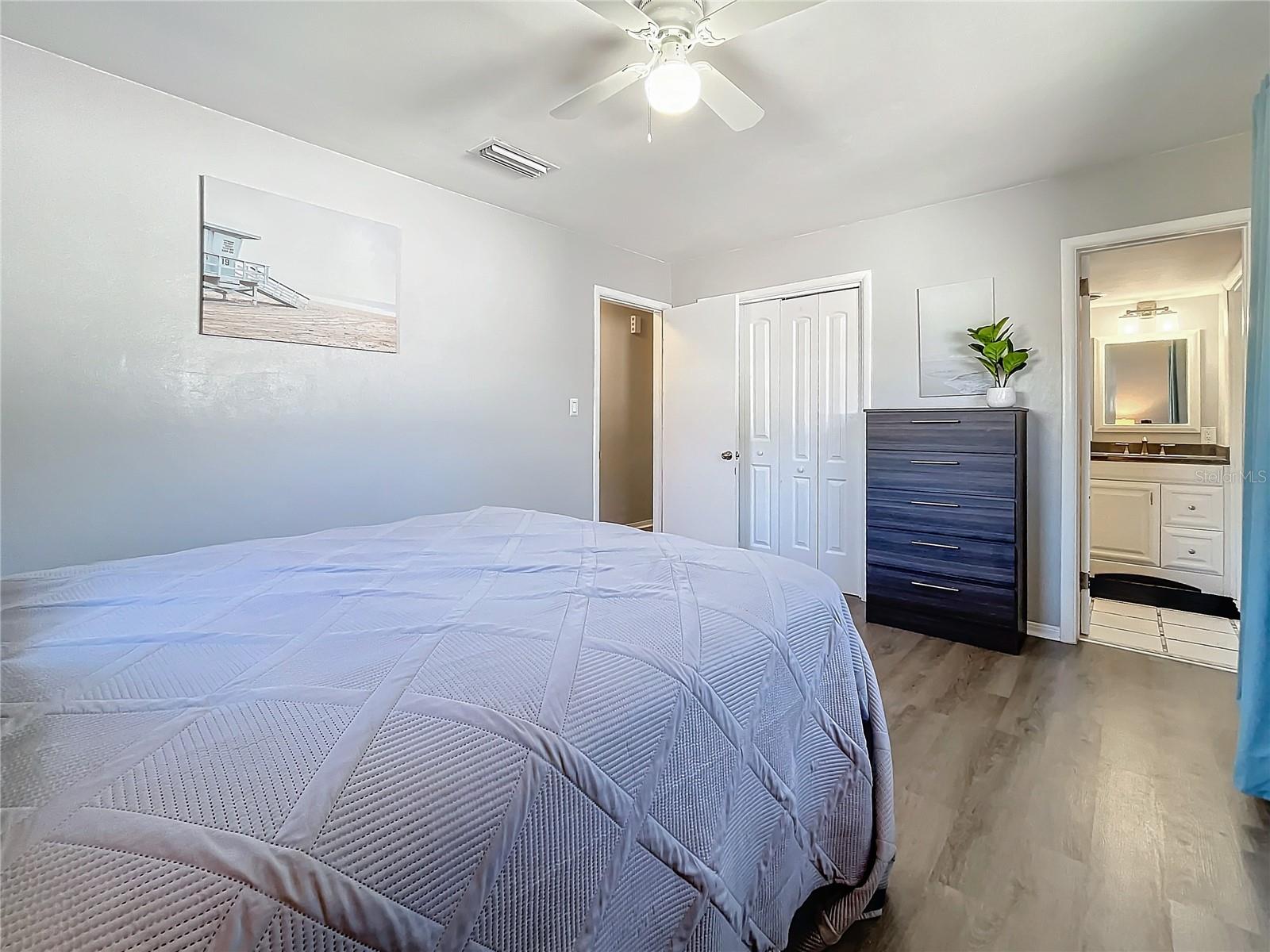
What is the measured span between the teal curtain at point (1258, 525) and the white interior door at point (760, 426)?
254 cm

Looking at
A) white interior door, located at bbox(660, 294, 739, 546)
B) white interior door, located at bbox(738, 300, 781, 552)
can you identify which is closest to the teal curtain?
white interior door, located at bbox(738, 300, 781, 552)

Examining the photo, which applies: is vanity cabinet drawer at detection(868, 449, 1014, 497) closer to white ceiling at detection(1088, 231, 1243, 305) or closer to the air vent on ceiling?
white ceiling at detection(1088, 231, 1243, 305)

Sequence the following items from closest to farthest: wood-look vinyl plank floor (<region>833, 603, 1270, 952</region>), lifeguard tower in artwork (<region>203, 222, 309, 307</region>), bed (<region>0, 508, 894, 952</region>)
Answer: bed (<region>0, 508, 894, 952</region>)
wood-look vinyl plank floor (<region>833, 603, 1270, 952</region>)
lifeguard tower in artwork (<region>203, 222, 309, 307</region>)

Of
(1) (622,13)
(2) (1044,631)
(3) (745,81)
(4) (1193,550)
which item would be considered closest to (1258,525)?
(2) (1044,631)

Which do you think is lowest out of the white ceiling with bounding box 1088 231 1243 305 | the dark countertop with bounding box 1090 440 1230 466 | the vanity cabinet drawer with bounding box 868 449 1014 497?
the vanity cabinet drawer with bounding box 868 449 1014 497

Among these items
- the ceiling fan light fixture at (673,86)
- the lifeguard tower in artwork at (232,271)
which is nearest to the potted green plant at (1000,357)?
the ceiling fan light fixture at (673,86)

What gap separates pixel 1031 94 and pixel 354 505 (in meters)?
3.41

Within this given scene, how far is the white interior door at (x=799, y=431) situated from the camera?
395cm

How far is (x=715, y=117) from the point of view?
93.7 inches

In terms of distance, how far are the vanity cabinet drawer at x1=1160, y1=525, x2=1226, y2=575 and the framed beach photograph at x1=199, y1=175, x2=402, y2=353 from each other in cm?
513

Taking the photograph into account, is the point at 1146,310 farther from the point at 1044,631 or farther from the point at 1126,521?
the point at 1044,631

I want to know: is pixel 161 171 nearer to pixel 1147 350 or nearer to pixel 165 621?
pixel 165 621

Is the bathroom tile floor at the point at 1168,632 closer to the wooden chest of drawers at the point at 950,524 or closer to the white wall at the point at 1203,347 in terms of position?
the wooden chest of drawers at the point at 950,524

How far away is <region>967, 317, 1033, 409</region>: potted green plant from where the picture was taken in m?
2.98
